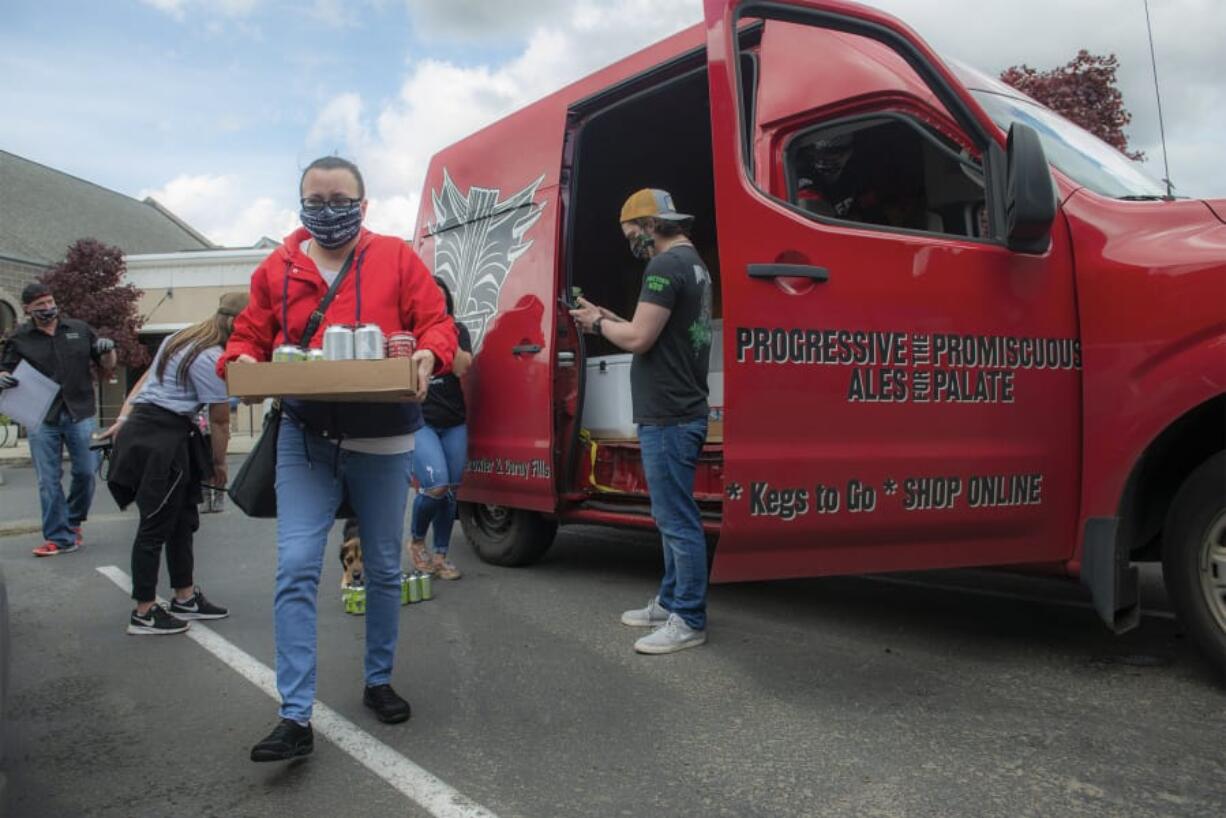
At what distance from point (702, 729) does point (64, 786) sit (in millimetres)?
1871

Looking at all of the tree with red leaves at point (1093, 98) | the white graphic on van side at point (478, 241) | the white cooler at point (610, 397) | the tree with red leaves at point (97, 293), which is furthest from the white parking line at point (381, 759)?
the tree with red leaves at point (97, 293)

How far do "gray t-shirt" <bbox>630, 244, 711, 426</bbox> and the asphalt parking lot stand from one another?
1.00 meters

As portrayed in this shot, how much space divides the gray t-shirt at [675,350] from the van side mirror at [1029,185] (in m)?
1.20

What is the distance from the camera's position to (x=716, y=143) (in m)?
3.32

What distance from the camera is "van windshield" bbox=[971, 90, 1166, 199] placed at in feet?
11.6

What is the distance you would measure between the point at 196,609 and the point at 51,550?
256 centimetres

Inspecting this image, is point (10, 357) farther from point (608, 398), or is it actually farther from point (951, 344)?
point (951, 344)

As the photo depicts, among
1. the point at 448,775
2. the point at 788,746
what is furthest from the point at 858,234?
the point at 448,775

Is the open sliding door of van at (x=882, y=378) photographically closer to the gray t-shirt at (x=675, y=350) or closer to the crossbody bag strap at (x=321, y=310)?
the gray t-shirt at (x=675, y=350)

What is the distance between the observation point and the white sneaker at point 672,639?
3724mm

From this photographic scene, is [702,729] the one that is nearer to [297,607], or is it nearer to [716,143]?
[297,607]

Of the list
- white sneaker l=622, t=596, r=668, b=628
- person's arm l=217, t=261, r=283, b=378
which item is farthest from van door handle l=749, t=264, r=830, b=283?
white sneaker l=622, t=596, r=668, b=628

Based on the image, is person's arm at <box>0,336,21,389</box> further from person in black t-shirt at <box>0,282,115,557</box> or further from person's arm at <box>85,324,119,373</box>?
person's arm at <box>85,324,119,373</box>

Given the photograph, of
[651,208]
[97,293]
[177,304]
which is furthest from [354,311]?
[177,304]
